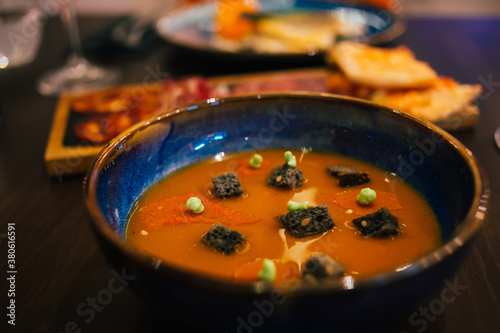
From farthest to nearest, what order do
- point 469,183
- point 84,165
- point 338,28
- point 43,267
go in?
1. point 338,28
2. point 84,165
3. point 43,267
4. point 469,183

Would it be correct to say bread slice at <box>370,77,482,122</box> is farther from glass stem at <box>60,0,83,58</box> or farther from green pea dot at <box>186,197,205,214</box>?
glass stem at <box>60,0,83,58</box>

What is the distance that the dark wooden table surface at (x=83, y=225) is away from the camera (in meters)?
1.18

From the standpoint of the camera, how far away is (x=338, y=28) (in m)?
3.17

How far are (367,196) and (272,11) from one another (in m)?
2.26

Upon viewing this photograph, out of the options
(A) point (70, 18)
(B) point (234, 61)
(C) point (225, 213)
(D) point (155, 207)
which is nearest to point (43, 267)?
(D) point (155, 207)

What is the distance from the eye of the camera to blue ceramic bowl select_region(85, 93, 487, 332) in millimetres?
829

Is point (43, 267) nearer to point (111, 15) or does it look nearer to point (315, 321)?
point (315, 321)

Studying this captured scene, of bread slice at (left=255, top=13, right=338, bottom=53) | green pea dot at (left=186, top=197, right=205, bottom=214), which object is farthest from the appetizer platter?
green pea dot at (left=186, top=197, right=205, bottom=214)

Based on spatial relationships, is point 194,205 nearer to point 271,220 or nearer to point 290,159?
point 271,220

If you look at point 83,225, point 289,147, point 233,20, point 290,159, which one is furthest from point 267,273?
point 233,20

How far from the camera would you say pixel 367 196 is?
4.21 feet

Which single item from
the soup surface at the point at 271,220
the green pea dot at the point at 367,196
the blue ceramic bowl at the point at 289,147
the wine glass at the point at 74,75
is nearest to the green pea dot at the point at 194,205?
the soup surface at the point at 271,220

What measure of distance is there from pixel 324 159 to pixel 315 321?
748mm

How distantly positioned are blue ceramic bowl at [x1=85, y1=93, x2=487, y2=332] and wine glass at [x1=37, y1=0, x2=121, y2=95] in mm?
1431
